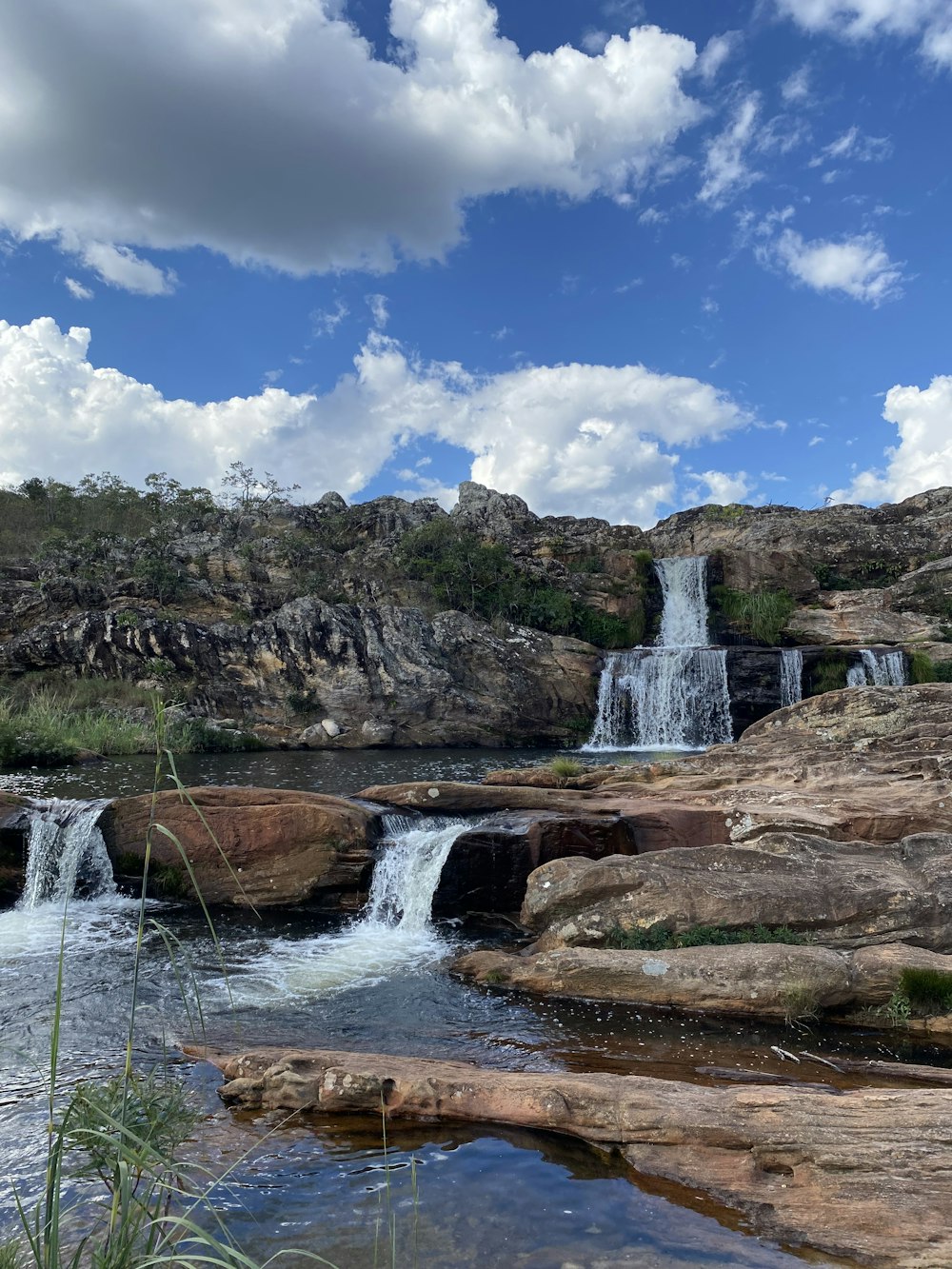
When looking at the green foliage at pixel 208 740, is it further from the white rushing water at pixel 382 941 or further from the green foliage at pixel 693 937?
the green foliage at pixel 693 937

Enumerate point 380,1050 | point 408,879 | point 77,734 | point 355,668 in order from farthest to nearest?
1. point 355,668
2. point 77,734
3. point 408,879
4. point 380,1050

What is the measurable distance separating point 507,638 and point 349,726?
28.4ft

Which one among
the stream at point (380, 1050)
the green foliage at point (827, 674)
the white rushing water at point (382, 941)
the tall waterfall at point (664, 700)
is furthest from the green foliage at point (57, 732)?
the green foliage at point (827, 674)

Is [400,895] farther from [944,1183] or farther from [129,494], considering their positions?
[129,494]

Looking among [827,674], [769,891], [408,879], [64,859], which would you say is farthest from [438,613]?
[769,891]

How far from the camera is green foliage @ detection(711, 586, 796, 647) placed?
35344mm

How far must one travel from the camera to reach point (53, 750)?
23.7 m

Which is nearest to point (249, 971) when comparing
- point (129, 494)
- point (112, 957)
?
point (112, 957)

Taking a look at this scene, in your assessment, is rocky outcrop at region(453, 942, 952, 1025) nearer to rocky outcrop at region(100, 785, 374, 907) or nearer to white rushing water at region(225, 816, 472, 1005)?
white rushing water at region(225, 816, 472, 1005)

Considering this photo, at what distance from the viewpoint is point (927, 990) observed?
7.14 m

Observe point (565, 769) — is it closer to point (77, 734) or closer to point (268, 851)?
point (268, 851)

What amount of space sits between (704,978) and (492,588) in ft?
117

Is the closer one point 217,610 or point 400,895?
point 400,895

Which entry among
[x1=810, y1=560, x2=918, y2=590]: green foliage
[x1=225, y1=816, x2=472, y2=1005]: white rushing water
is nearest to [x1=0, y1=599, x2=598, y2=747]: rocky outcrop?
[x1=810, y1=560, x2=918, y2=590]: green foliage
